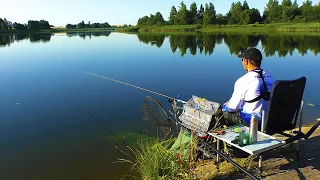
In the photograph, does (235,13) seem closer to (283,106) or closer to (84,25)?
(283,106)

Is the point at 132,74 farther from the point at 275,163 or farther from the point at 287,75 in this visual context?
the point at 275,163

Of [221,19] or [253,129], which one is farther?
[221,19]

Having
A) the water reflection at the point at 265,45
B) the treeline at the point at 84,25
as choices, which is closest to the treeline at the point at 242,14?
the water reflection at the point at 265,45

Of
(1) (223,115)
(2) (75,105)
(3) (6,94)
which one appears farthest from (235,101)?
(3) (6,94)

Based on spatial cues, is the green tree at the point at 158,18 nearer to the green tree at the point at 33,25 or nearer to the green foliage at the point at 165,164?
the green tree at the point at 33,25

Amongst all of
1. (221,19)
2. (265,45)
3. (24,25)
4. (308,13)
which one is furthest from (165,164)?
(24,25)

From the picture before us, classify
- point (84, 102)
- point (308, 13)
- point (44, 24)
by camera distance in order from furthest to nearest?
point (44, 24) → point (308, 13) → point (84, 102)

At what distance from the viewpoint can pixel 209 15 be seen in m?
87.2

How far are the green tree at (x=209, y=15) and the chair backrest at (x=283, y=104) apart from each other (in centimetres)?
8359

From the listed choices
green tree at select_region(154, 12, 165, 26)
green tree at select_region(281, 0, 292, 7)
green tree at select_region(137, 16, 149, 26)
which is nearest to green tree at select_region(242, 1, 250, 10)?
green tree at select_region(281, 0, 292, 7)

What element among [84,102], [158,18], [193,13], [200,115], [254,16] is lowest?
[84,102]

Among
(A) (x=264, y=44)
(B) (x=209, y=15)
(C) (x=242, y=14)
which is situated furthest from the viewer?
(B) (x=209, y=15)

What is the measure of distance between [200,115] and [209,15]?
87224mm

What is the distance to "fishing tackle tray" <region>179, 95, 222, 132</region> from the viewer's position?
3.87 meters
